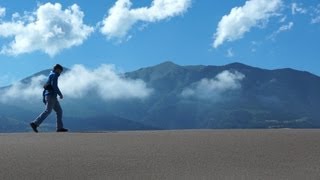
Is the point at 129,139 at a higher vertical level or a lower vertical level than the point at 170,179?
higher

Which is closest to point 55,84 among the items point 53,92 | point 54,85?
point 54,85

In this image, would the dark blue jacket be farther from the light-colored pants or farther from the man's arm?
the light-colored pants

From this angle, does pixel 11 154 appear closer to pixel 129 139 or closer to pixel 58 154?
pixel 58 154

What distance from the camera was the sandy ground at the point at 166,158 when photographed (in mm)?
6887

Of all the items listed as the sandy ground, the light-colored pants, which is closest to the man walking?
the light-colored pants

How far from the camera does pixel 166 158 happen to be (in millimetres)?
7660

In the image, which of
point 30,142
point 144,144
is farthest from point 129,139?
point 30,142

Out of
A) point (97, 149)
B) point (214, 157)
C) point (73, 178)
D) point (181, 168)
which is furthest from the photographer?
point (97, 149)

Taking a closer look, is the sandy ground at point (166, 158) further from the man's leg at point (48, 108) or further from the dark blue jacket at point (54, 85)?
the dark blue jacket at point (54, 85)

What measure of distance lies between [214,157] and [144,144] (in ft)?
4.95

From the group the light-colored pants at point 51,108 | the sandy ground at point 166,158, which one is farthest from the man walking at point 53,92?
the sandy ground at point 166,158

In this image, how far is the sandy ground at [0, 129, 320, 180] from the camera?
6887 millimetres

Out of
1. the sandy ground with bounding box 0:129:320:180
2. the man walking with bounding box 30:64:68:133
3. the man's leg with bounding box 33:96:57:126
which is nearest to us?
the sandy ground with bounding box 0:129:320:180

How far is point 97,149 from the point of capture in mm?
8391
